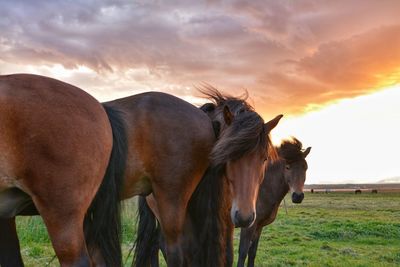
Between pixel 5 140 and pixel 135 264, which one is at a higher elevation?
pixel 5 140

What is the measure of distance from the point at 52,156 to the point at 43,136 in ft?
0.48

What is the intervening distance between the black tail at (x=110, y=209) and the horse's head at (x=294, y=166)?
259 inches

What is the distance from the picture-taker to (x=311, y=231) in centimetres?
1588

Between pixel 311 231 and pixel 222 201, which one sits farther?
pixel 311 231

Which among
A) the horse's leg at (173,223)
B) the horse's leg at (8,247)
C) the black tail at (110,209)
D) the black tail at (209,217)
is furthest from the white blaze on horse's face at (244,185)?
the horse's leg at (8,247)

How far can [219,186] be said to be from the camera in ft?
16.1

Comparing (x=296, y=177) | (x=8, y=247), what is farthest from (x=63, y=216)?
(x=296, y=177)

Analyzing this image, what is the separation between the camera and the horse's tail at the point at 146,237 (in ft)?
21.2

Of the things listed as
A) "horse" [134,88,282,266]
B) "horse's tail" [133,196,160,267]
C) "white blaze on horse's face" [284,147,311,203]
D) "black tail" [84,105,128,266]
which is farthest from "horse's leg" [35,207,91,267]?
"white blaze on horse's face" [284,147,311,203]

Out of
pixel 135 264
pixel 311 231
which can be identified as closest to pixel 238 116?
pixel 135 264

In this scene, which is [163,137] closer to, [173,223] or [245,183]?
Answer: [173,223]

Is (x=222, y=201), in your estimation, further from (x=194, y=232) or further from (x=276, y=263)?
(x=276, y=263)

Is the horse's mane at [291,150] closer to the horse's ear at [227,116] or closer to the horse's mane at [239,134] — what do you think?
the horse's mane at [239,134]

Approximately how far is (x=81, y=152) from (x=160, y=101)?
1661mm
